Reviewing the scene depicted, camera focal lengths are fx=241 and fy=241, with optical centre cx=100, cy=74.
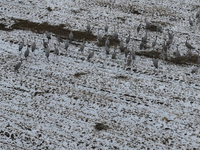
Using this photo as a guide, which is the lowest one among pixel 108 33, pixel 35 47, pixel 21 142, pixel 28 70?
pixel 21 142

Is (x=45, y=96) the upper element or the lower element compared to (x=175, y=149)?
upper

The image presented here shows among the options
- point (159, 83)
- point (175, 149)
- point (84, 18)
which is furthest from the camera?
point (84, 18)

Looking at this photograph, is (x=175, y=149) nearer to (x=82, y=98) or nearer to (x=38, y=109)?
(x=82, y=98)

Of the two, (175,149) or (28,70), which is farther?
(28,70)

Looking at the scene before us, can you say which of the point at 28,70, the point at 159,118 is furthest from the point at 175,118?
the point at 28,70

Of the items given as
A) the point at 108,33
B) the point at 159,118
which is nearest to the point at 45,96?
the point at 159,118

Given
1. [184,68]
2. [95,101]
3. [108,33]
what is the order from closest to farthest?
1. [95,101]
2. [184,68]
3. [108,33]
